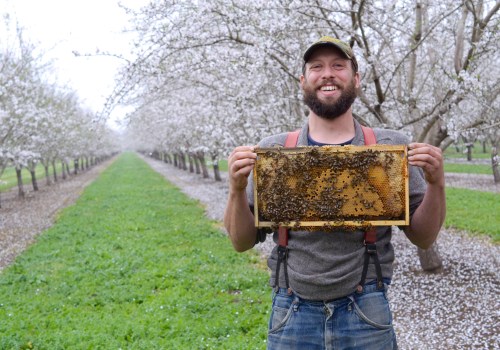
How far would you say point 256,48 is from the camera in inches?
303

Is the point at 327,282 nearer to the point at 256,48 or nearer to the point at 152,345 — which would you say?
the point at 152,345

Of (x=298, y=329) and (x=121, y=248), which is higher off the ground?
(x=298, y=329)

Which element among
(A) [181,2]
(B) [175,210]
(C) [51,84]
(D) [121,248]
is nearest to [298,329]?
(A) [181,2]

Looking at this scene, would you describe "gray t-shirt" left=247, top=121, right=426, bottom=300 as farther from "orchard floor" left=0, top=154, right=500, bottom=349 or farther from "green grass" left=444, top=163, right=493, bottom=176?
"green grass" left=444, top=163, right=493, bottom=176

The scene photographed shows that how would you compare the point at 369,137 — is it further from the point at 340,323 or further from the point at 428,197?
the point at 340,323

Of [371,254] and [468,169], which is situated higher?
[371,254]

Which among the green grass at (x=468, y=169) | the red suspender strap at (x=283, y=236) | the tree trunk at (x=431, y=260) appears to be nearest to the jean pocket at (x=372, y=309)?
the red suspender strap at (x=283, y=236)

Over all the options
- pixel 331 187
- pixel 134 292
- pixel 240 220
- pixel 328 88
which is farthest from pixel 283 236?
pixel 134 292

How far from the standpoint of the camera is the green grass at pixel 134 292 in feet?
21.4

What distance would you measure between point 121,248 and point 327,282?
404 inches

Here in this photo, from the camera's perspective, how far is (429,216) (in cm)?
271

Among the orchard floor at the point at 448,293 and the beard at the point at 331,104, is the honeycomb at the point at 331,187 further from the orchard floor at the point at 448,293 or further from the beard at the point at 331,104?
the orchard floor at the point at 448,293

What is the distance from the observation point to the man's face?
2.79m

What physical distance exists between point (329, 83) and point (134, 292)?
6661mm
